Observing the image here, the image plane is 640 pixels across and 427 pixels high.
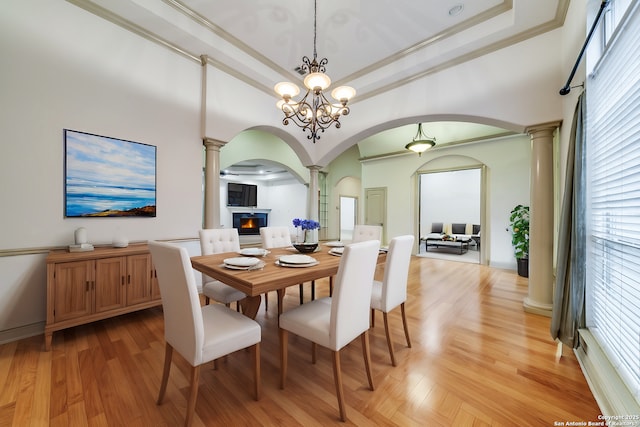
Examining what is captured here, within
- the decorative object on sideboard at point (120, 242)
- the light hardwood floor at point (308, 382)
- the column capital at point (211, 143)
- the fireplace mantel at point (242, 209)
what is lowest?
the light hardwood floor at point (308, 382)

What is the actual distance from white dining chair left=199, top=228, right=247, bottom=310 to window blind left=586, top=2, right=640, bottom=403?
2.51 meters

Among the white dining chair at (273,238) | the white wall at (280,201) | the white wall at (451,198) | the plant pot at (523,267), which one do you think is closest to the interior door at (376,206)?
the white wall at (451,198)

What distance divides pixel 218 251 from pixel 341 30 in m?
2.96

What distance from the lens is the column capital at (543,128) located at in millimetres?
2588

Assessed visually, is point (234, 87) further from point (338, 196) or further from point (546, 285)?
point (338, 196)

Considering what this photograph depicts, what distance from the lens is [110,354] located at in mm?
1965

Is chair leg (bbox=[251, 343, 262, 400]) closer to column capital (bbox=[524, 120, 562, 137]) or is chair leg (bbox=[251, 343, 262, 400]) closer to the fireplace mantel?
column capital (bbox=[524, 120, 562, 137])

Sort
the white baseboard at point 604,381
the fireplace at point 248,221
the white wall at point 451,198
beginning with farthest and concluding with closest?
the fireplace at point 248,221
the white wall at point 451,198
the white baseboard at point 604,381

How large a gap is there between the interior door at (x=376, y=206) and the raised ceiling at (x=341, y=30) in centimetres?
358

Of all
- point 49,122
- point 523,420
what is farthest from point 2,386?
point 523,420

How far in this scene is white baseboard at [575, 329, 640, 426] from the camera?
1180 mm

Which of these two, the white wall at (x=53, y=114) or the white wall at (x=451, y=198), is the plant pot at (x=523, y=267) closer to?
the white wall at (x=451, y=198)

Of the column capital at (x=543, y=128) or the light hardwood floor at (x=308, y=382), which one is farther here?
the column capital at (x=543, y=128)

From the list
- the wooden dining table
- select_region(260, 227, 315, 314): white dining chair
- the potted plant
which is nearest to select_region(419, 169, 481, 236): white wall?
the potted plant
